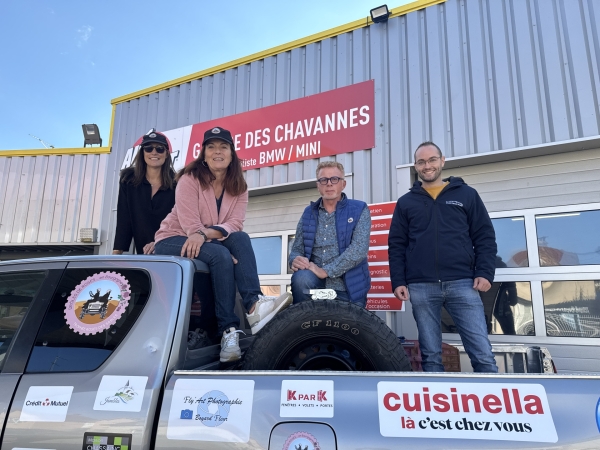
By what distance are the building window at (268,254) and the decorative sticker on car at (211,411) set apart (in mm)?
4754

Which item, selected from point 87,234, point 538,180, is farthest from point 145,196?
point 87,234

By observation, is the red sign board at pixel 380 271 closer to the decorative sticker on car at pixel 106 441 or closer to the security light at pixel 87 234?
the decorative sticker on car at pixel 106 441

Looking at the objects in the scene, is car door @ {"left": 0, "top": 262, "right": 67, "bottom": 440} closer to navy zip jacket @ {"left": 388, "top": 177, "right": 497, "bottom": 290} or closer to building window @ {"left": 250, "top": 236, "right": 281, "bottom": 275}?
navy zip jacket @ {"left": 388, "top": 177, "right": 497, "bottom": 290}

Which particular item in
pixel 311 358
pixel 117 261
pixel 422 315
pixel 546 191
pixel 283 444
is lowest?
pixel 283 444

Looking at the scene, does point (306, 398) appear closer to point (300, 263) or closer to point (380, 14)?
point (300, 263)

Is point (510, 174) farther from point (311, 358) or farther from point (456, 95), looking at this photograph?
point (311, 358)

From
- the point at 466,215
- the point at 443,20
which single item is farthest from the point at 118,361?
the point at 443,20

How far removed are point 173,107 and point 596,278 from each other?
715cm

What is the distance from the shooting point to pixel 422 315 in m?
2.50

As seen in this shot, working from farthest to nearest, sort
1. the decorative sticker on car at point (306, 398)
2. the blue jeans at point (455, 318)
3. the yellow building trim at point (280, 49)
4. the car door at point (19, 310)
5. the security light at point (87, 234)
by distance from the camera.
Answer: the security light at point (87, 234)
the yellow building trim at point (280, 49)
the blue jeans at point (455, 318)
the car door at point (19, 310)
the decorative sticker on car at point (306, 398)

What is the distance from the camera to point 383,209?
5.33 m

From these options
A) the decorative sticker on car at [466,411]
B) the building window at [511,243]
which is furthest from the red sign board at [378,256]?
the decorative sticker on car at [466,411]

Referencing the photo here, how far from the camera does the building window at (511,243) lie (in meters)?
4.78

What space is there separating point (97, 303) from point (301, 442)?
3.73ft
